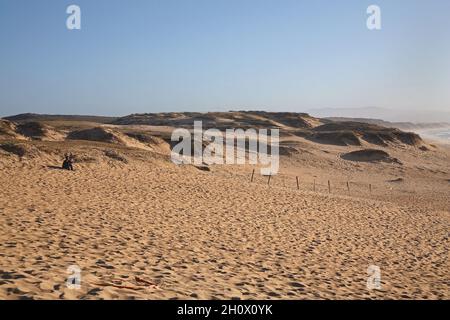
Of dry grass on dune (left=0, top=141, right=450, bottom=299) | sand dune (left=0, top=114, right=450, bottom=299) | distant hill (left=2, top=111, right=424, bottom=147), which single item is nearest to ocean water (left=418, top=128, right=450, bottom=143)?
distant hill (left=2, top=111, right=424, bottom=147)

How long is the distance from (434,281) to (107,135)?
33.0 meters

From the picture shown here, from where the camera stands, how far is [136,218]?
46.7 feet

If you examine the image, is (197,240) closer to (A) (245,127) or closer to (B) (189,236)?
(B) (189,236)

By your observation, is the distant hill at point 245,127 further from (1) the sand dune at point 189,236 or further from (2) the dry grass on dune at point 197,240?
(2) the dry grass on dune at point 197,240

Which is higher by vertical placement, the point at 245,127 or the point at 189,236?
the point at 245,127

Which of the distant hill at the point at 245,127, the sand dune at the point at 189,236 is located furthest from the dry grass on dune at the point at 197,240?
the distant hill at the point at 245,127

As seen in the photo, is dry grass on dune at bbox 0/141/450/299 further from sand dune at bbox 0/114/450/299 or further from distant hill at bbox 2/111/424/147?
distant hill at bbox 2/111/424/147

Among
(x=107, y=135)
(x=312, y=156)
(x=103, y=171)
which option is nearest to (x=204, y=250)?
(x=103, y=171)

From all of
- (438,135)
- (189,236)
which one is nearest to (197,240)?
(189,236)

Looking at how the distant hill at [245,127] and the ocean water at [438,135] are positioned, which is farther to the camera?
the ocean water at [438,135]

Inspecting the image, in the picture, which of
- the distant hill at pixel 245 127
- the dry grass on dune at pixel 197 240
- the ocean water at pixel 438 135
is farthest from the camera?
the ocean water at pixel 438 135

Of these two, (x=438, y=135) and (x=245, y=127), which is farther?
(x=438, y=135)
